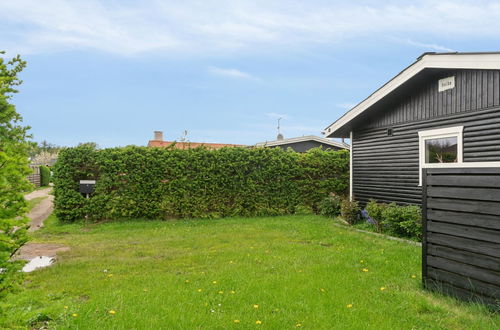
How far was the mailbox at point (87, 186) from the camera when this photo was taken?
37.2 feet

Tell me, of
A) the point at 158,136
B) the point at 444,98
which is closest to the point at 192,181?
the point at 444,98

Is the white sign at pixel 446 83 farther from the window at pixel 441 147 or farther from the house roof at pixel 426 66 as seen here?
the window at pixel 441 147

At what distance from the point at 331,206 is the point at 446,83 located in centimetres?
574

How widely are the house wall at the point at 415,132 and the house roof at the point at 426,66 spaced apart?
44 cm

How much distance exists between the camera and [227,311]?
12.3 feet

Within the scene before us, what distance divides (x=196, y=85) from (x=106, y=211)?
29.0 ft

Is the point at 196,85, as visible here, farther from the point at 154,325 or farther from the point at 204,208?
the point at 154,325

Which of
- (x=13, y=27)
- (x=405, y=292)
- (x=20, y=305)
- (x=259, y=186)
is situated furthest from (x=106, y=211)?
(x=405, y=292)

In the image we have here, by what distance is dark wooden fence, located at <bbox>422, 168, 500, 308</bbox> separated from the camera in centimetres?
380

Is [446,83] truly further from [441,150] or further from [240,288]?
[240,288]

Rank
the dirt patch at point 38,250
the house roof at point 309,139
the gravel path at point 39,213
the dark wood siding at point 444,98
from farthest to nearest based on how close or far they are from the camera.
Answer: the house roof at point 309,139 < the gravel path at point 39,213 < the dark wood siding at point 444,98 < the dirt patch at point 38,250

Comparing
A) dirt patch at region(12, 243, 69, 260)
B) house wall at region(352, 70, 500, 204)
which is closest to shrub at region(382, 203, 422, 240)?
house wall at region(352, 70, 500, 204)

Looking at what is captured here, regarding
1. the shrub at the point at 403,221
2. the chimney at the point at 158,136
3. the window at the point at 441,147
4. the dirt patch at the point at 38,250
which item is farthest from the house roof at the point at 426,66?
the chimney at the point at 158,136

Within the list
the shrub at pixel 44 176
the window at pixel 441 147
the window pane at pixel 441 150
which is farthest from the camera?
the shrub at pixel 44 176
